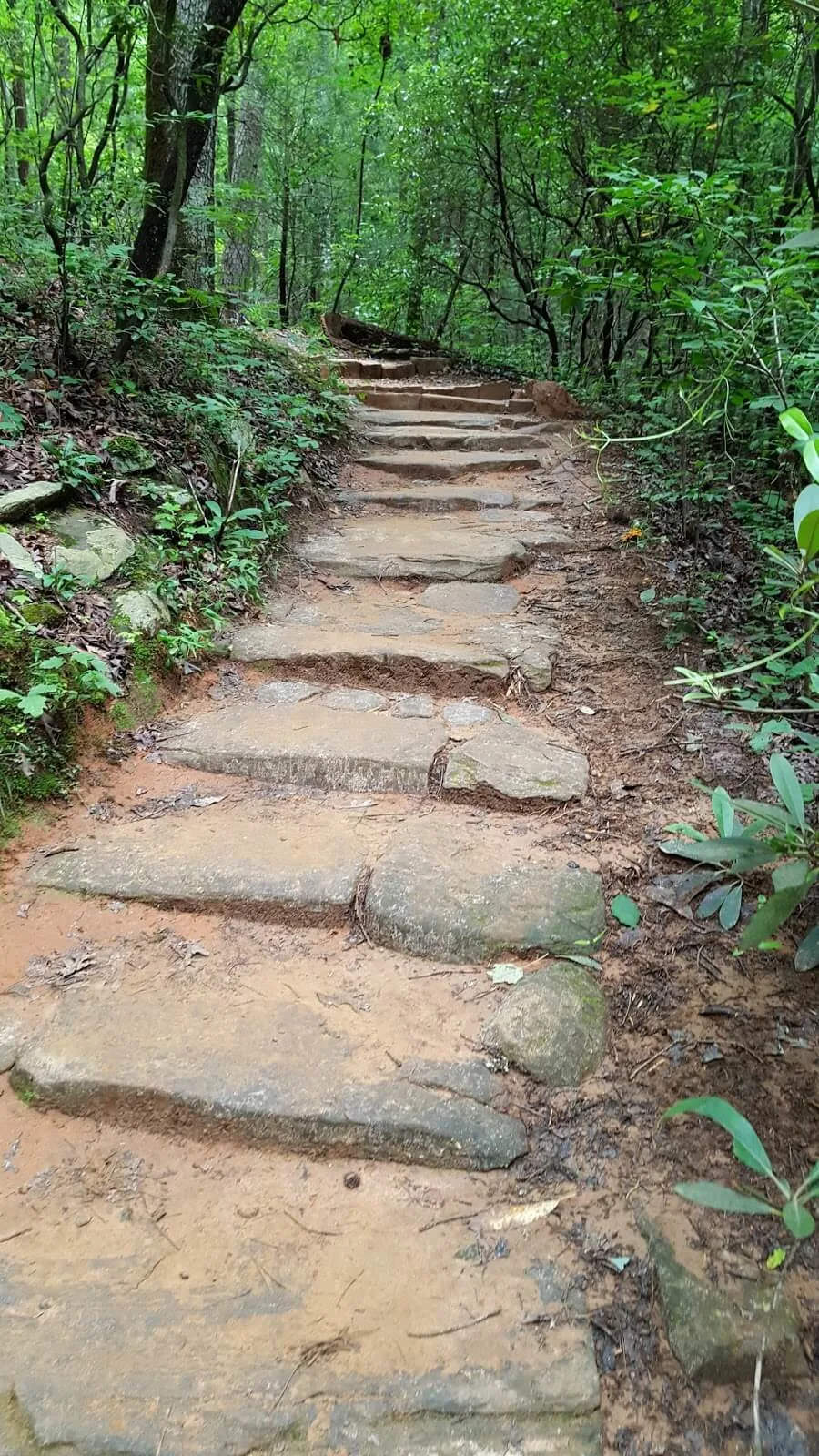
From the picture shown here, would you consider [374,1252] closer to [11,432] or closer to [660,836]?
[660,836]

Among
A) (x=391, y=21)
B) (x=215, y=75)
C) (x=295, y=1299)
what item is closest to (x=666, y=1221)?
(x=295, y=1299)

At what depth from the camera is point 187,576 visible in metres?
3.56

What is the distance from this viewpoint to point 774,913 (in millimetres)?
1227

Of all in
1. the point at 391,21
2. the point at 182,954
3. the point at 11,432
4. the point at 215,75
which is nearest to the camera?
the point at 182,954

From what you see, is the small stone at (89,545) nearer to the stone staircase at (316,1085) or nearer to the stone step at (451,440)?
the stone staircase at (316,1085)

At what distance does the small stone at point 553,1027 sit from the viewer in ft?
5.33

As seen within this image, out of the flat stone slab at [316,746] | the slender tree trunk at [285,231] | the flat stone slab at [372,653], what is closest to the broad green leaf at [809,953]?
the flat stone slab at [316,746]

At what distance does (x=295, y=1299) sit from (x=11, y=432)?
135 inches

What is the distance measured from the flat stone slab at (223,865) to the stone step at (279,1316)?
25.2 inches

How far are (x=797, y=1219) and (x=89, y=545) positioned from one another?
3.14 m

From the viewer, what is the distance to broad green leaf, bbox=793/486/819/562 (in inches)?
42.0

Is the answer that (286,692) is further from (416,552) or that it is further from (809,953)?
(809,953)

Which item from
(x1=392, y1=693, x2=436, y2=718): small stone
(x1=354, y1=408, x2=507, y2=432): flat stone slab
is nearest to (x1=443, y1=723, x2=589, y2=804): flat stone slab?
(x1=392, y1=693, x2=436, y2=718): small stone

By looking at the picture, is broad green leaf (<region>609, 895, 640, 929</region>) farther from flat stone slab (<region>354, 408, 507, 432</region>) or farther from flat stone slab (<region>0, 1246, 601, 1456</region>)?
flat stone slab (<region>354, 408, 507, 432</region>)
